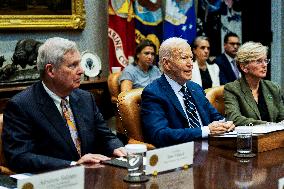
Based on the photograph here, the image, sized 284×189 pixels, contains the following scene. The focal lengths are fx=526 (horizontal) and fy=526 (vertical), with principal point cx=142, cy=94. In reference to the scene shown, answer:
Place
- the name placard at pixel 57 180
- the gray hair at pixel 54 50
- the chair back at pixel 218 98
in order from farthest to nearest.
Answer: the chair back at pixel 218 98 → the gray hair at pixel 54 50 → the name placard at pixel 57 180

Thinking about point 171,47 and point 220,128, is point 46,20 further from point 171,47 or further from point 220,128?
point 220,128

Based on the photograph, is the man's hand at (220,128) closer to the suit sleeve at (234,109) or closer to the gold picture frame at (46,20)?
the suit sleeve at (234,109)

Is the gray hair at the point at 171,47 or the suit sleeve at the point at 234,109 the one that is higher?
the gray hair at the point at 171,47

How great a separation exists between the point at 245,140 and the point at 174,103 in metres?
0.80

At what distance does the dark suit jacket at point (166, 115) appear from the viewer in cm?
303

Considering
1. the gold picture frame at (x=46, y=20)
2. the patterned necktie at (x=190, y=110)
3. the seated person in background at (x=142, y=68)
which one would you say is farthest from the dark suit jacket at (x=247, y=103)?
the gold picture frame at (x=46, y=20)

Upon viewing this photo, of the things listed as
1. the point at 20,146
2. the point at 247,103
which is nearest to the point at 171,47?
the point at 247,103

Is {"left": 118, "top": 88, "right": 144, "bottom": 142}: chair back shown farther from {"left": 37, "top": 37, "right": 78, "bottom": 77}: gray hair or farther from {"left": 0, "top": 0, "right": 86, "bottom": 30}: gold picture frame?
{"left": 0, "top": 0, "right": 86, "bottom": 30}: gold picture frame

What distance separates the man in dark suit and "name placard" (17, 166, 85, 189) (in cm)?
501

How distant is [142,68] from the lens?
6.37 metres

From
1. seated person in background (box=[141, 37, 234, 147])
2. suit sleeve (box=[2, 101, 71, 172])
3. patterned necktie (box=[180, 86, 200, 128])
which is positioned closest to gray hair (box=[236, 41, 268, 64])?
seated person in background (box=[141, 37, 234, 147])

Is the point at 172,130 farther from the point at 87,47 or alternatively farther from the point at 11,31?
the point at 87,47

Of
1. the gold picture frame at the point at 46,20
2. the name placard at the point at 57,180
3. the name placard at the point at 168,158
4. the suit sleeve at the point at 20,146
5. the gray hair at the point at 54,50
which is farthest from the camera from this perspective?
the gold picture frame at the point at 46,20

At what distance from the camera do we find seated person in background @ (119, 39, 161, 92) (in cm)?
619
